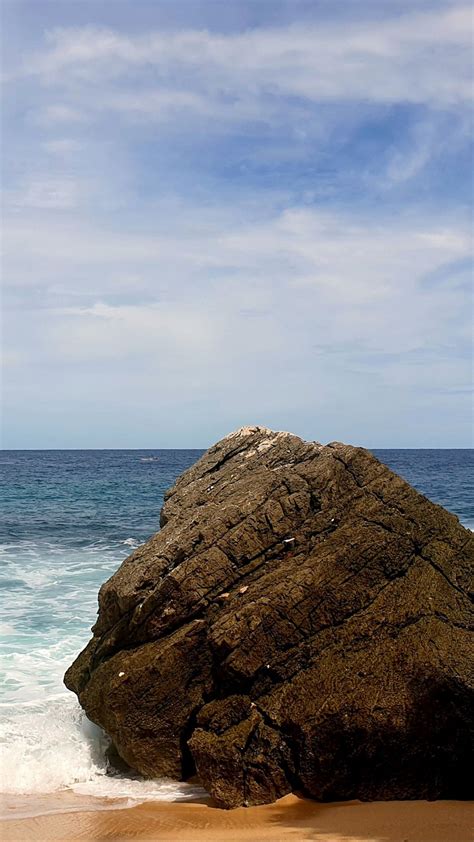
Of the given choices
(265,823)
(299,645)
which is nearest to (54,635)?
(299,645)

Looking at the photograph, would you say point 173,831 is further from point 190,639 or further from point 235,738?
point 190,639

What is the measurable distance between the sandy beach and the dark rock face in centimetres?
19

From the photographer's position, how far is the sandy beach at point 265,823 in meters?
6.52

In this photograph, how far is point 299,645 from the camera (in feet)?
25.6

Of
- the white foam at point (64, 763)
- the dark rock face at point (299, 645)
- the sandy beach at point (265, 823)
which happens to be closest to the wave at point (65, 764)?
the white foam at point (64, 763)

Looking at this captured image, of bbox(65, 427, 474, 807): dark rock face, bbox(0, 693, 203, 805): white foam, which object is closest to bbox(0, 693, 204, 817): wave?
bbox(0, 693, 203, 805): white foam

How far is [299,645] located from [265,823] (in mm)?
1707

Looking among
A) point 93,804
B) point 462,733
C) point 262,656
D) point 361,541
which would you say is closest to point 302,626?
point 262,656

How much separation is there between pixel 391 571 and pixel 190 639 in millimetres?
2347

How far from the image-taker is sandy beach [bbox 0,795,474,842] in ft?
21.4

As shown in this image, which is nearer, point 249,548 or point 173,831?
point 173,831

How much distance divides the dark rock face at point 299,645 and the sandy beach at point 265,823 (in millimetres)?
194

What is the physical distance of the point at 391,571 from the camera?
8.25 metres

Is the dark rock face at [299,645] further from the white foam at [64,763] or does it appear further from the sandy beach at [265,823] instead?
the white foam at [64,763]
